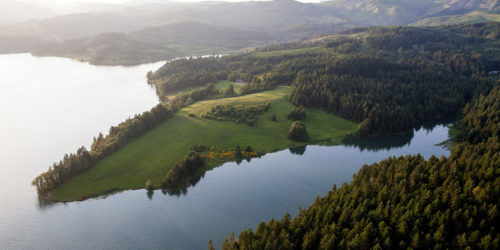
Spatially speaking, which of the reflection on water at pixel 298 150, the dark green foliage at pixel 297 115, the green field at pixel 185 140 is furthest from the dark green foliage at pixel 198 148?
the dark green foliage at pixel 297 115

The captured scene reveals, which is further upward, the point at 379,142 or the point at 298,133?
the point at 298,133

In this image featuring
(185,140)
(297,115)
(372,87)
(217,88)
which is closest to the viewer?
(185,140)

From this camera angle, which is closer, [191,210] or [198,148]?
[191,210]

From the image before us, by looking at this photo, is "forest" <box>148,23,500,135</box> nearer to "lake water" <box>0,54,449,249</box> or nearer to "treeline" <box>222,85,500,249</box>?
"lake water" <box>0,54,449,249</box>

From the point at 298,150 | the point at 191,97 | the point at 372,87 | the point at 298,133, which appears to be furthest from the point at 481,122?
the point at 191,97

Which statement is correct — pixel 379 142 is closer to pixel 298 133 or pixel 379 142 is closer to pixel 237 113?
pixel 298 133

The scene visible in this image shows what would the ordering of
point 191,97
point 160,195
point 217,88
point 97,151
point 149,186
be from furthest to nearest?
point 217,88
point 191,97
point 97,151
point 149,186
point 160,195

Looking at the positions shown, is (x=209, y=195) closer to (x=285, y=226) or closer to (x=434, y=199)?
(x=285, y=226)

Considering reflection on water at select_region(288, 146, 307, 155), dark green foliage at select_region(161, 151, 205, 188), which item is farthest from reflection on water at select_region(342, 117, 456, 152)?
dark green foliage at select_region(161, 151, 205, 188)
